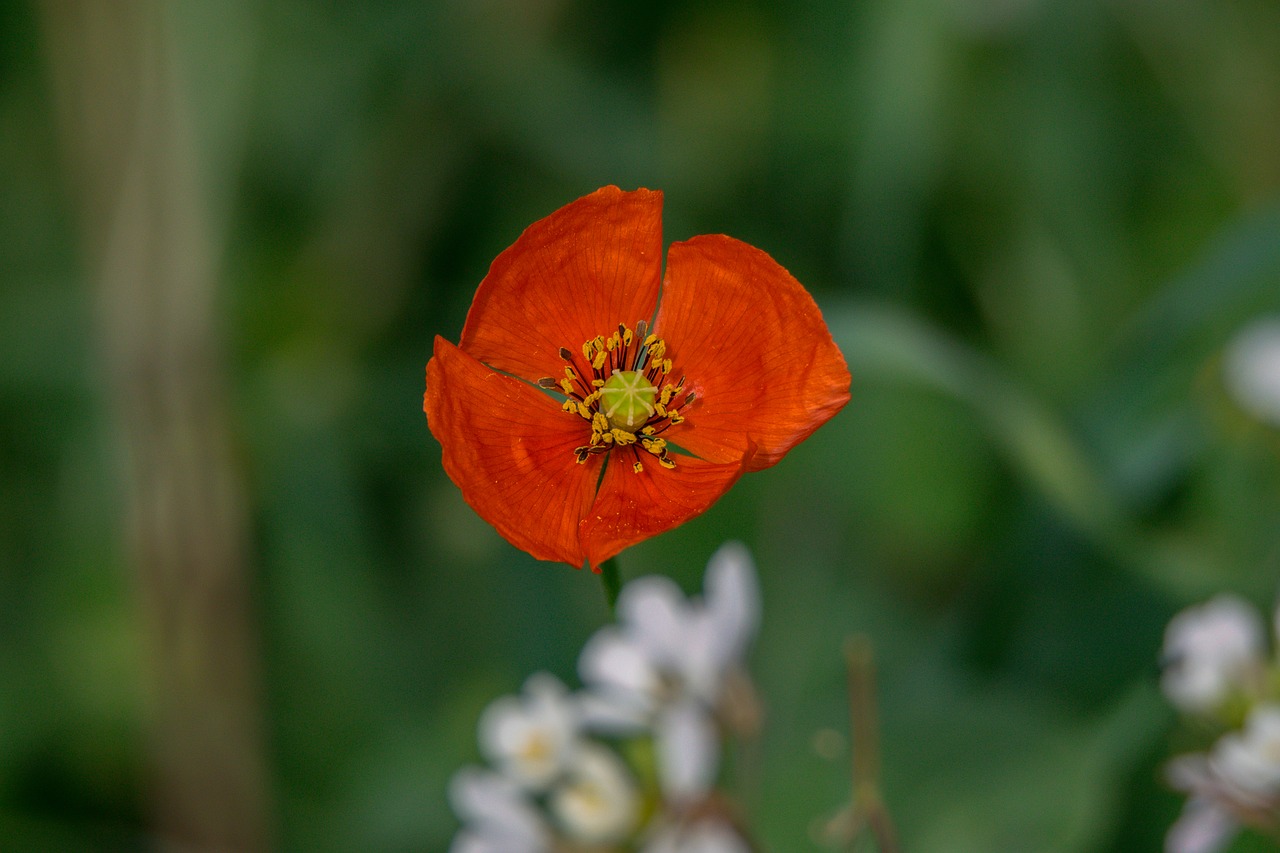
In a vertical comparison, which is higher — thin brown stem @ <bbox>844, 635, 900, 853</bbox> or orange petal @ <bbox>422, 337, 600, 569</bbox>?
orange petal @ <bbox>422, 337, 600, 569</bbox>

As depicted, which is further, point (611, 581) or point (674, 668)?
point (674, 668)

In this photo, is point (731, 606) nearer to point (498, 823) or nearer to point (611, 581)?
point (611, 581)

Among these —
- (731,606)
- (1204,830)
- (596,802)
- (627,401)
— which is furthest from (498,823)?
(1204,830)

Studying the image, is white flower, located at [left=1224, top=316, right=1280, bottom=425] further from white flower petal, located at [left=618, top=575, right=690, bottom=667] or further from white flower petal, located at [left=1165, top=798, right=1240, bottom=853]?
white flower petal, located at [left=618, top=575, right=690, bottom=667]

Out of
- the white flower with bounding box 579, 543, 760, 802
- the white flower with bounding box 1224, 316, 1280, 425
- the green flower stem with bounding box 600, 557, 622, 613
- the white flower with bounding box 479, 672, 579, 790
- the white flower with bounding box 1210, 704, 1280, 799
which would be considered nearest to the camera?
the green flower stem with bounding box 600, 557, 622, 613

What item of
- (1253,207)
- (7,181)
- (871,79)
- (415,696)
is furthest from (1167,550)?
(7,181)

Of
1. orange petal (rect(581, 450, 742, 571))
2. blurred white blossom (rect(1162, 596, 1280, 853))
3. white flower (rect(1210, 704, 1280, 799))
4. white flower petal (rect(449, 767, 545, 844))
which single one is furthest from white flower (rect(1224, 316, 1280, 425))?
white flower petal (rect(449, 767, 545, 844))

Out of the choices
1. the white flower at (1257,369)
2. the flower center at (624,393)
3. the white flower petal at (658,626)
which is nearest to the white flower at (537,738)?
the white flower petal at (658,626)
